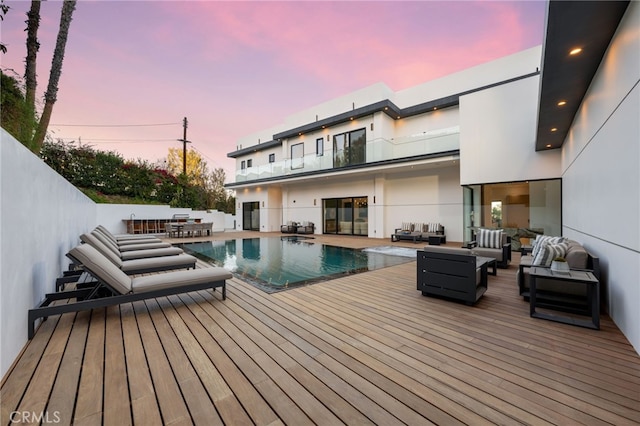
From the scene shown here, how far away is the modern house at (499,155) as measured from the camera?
2.82 meters

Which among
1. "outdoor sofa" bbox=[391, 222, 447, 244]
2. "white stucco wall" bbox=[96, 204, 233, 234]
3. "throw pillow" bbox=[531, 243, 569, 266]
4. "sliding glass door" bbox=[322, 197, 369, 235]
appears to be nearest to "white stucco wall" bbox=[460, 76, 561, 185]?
"outdoor sofa" bbox=[391, 222, 447, 244]

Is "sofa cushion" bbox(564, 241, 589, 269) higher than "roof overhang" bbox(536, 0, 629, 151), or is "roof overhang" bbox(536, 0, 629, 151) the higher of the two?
"roof overhang" bbox(536, 0, 629, 151)

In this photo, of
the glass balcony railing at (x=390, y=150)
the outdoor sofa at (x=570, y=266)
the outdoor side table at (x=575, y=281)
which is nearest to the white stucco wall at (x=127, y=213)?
the glass balcony railing at (x=390, y=150)

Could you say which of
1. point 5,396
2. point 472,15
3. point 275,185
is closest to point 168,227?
point 275,185

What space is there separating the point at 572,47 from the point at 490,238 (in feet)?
13.9

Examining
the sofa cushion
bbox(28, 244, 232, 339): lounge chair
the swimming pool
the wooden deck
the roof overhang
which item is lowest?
the swimming pool

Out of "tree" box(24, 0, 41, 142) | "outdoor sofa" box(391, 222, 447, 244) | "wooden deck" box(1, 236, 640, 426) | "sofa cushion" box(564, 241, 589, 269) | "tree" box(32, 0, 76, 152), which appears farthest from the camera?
"outdoor sofa" box(391, 222, 447, 244)

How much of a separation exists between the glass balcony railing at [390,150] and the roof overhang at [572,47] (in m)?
5.12

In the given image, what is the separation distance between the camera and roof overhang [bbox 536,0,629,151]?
2.71 meters

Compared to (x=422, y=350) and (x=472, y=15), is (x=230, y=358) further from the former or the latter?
(x=472, y=15)

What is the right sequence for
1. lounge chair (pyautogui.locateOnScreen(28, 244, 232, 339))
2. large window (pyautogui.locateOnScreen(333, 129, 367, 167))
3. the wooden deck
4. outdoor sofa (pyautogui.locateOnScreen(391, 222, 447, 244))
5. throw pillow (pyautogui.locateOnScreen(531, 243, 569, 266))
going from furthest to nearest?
large window (pyautogui.locateOnScreen(333, 129, 367, 167)) < outdoor sofa (pyautogui.locateOnScreen(391, 222, 447, 244)) < throw pillow (pyautogui.locateOnScreen(531, 243, 569, 266)) < lounge chair (pyautogui.locateOnScreen(28, 244, 232, 339)) < the wooden deck

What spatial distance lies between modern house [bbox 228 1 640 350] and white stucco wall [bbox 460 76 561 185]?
0.11 feet

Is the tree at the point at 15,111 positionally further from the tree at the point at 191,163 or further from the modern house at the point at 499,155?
the tree at the point at 191,163

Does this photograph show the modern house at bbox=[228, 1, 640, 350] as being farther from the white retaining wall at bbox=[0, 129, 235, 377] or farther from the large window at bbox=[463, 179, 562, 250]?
the white retaining wall at bbox=[0, 129, 235, 377]
